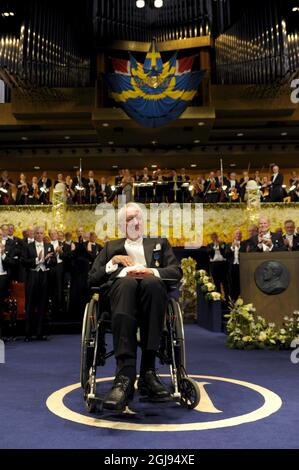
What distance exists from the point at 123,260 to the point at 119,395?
799 mm

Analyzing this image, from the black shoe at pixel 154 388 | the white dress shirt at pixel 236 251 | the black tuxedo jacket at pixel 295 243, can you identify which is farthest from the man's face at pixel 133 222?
the black tuxedo jacket at pixel 295 243

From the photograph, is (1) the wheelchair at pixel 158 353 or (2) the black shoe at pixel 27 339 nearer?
(1) the wheelchair at pixel 158 353

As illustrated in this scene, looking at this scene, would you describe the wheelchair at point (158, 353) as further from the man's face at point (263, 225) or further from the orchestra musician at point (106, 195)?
the orchestra musician at point (106, 195)

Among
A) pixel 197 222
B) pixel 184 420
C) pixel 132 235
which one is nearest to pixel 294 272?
pixel 132 235

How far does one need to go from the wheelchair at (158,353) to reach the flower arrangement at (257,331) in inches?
93.0

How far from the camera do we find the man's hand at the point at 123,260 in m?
2.75

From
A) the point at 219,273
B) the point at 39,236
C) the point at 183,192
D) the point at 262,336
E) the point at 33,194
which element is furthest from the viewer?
the point at 33,194

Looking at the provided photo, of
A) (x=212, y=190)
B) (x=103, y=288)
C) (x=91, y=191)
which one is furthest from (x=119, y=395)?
(x=91, y=191)

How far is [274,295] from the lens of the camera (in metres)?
5.19

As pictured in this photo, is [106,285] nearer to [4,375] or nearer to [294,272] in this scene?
[4,375]

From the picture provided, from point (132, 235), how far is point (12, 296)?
4278mm

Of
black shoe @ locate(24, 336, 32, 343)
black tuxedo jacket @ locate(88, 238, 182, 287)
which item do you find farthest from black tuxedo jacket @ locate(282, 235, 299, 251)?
black tuxedo jacket @ locate(88, 238, 182, 287)

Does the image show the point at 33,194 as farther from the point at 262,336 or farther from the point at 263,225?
the point at 262,336

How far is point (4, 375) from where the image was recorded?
12.1ft
